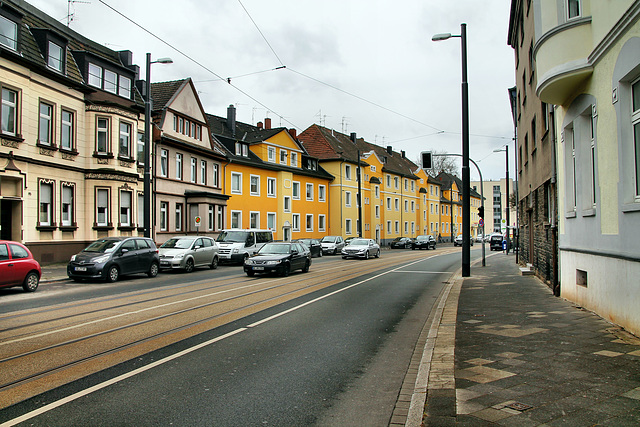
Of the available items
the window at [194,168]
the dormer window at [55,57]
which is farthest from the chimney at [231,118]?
the dormer window at [55,57]

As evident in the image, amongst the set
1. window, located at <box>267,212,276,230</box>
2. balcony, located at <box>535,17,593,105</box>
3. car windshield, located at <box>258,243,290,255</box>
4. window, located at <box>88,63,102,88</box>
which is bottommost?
car windshield, located at <box>258,243,290,255</box>

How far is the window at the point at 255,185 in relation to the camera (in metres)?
44.1

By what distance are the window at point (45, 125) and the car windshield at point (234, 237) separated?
1015cm

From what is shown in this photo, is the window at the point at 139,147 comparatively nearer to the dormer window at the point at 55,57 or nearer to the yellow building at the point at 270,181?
the dormer window at the point at 55,57

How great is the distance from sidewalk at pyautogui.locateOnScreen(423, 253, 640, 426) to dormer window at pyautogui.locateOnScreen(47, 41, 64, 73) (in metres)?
22.8

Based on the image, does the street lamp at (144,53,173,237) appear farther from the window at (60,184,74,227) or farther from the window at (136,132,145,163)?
the window at (136,132,145,163)

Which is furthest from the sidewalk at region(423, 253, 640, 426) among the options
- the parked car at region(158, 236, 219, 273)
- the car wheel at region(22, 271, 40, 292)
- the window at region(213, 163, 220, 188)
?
the window at region(213, 163, 220, 188)

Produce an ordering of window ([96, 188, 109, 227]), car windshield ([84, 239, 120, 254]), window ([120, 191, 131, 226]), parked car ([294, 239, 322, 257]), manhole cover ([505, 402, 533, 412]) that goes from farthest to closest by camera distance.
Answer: parked car ([294, 239, 322, 257]) → window ([120, 191, 131, 226]) → window ([96, 188, 109, 227]) → car windshield ([84, 239, 120, 254]) → manhole cover ([505, 402, 533, 412])

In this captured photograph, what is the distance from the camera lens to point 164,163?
3331 cm

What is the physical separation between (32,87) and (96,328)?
1791 centimetres

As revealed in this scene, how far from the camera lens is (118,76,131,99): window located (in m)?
28.5

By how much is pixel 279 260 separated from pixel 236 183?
23696 millimetres

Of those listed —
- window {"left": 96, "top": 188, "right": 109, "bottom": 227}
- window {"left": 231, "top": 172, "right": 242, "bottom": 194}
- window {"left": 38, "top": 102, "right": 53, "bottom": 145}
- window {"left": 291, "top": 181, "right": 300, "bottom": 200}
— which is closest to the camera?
window {"left": 38, "top": 102, "right": 53, "bottom": 145}

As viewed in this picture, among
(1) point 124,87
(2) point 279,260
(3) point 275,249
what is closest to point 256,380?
(2) point 279,260
